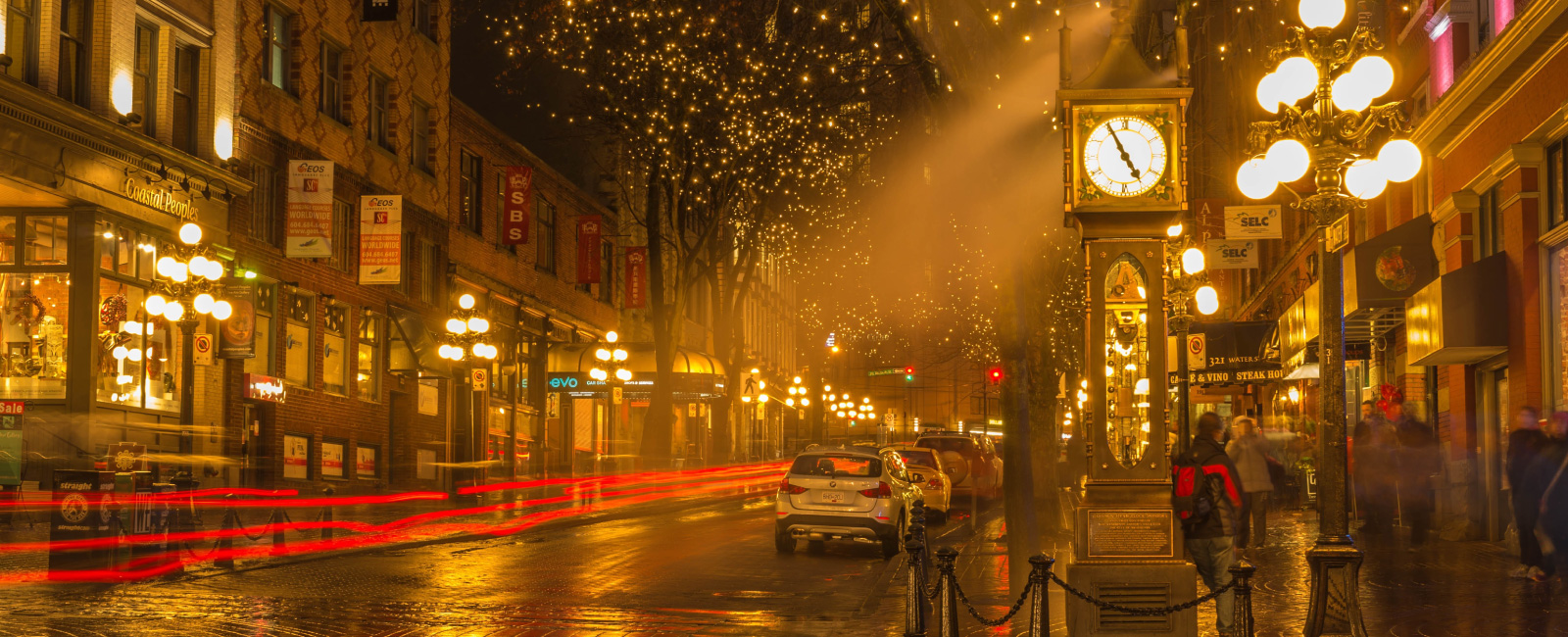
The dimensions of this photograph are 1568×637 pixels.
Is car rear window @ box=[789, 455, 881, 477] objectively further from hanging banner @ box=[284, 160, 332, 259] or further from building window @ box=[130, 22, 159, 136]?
building window @ box=[130, 22, 159, 136]

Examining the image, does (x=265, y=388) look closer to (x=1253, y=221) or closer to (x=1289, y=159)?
(x=1253, y=221)

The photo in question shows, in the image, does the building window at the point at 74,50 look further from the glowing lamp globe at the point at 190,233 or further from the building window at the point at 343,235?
the building window at the point at 343,235

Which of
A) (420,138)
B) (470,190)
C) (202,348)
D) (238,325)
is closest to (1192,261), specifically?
(238,325)

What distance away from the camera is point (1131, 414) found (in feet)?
32.5

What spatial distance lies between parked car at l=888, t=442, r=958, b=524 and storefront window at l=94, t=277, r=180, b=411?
39.4 feet

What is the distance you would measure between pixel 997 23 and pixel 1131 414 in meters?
5.74

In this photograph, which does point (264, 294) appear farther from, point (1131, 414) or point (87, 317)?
point (1131, 414)

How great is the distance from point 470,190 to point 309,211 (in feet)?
34.6

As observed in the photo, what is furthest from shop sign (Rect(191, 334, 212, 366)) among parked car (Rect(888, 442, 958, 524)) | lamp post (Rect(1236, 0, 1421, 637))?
lamp post (Rect(1236, 0, 1421, 637))

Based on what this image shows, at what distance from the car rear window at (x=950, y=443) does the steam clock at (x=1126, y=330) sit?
65.2 ft

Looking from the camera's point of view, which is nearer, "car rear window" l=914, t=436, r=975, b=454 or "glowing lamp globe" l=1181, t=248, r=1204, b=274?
"glowing lamp globe" l=1181, t=248, r=1204, b=274

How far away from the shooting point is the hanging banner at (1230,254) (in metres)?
25.8

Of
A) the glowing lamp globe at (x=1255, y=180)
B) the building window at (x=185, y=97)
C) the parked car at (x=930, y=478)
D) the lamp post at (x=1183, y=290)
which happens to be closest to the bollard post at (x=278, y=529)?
the building window at (x=185, y=97)

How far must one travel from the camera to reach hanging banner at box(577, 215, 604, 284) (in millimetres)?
42688
